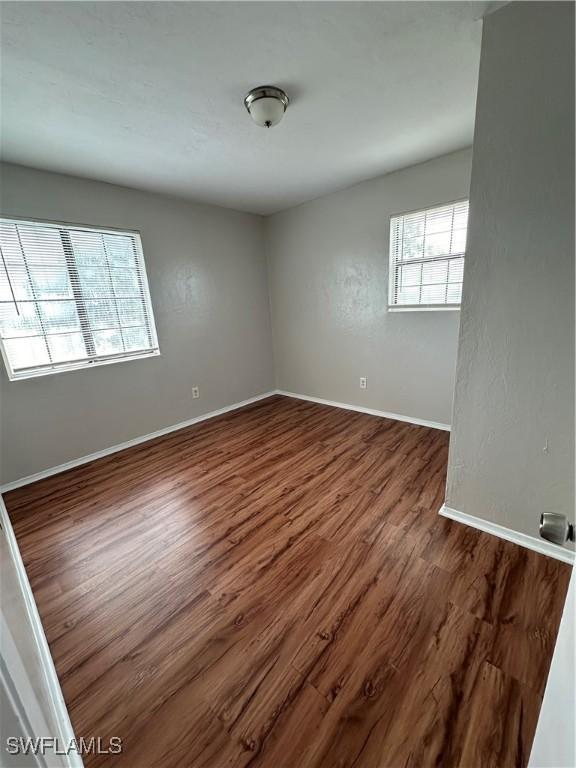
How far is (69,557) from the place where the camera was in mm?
1719

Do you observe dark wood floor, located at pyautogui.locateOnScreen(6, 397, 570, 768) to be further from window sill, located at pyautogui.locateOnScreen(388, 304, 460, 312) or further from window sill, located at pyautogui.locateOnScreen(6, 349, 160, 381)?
window sill, located at pyautogui.locateOnScreen(388, 304, 460, 312)

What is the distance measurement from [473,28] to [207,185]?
7.24 ft

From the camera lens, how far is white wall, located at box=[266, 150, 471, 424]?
110 inches

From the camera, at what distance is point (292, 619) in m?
1.29

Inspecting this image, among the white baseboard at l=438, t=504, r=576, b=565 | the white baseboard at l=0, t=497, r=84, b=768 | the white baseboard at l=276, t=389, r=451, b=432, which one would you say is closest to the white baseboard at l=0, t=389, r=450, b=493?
the white baseboard at l=276, t=389, r=451, b=432

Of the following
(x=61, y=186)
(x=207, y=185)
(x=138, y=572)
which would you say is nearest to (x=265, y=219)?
(x=207, y=185)

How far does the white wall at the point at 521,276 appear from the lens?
1201mm

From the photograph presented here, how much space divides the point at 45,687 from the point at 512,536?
2155 millimetres

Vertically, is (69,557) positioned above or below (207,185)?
below

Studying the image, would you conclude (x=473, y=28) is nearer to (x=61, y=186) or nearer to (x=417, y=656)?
(x=417, y=656)

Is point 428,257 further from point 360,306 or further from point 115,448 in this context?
point 115,448

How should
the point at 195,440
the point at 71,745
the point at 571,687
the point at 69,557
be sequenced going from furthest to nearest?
the point at 195,440 < the point at 69,557 < the point at 71,745 < the point at 571,687

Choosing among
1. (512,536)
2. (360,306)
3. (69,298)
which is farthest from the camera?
(360,306)

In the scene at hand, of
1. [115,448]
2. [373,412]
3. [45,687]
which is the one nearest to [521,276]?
[373,412]
